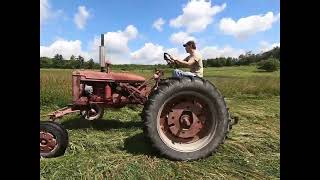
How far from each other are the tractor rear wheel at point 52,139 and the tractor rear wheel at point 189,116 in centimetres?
102

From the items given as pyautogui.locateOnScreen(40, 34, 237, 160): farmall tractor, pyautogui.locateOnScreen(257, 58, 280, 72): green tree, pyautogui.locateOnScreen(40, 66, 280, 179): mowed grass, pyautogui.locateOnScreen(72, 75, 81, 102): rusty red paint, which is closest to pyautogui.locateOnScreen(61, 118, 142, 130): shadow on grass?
pyautogui.locateOnScreen(40, 66, 280, 179): mowed grass

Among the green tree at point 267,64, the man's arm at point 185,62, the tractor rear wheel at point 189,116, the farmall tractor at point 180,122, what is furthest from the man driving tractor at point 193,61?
the green tree at point 267,64

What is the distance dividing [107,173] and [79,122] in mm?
2611

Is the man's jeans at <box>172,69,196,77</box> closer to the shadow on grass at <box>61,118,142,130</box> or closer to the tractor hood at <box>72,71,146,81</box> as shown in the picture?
the tractor hood at <box>72,71,146,81</box>

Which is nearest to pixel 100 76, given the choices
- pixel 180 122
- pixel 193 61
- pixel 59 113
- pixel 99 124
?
pixel 59 113

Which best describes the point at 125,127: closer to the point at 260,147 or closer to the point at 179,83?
the point at 179,83

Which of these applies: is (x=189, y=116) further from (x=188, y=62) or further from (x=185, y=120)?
(x=188, y=62)

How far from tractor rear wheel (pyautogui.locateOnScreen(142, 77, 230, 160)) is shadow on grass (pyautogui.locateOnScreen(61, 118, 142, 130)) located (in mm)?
1480

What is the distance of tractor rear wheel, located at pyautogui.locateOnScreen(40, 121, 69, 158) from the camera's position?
14.9 feet

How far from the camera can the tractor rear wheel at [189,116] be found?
461 cm

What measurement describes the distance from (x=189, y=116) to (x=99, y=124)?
80.2 inches

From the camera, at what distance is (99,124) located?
20.8 ft
